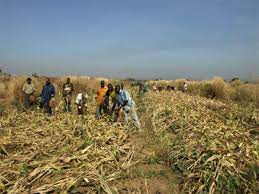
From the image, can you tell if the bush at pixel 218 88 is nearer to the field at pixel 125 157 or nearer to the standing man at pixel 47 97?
the standing man at pixel 47 97

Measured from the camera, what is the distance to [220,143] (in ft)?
24.1

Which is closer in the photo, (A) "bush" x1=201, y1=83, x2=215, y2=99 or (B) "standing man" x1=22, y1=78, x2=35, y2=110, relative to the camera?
(B) "standing man" x1=22, y1=78, x2=35, y2=110

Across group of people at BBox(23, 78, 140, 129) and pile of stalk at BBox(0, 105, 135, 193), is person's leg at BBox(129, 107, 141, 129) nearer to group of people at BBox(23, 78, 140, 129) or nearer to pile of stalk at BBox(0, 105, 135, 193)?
group of people at BBox(23, 78, 140, 129)

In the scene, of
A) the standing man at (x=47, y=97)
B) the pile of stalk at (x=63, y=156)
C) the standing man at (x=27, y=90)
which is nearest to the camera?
the pile of stalk at (x=63, y=156)

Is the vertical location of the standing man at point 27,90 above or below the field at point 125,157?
above

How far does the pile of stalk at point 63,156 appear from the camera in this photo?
586 centimetres

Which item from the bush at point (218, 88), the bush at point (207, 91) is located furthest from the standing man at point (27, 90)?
the bush at point (218, 88)

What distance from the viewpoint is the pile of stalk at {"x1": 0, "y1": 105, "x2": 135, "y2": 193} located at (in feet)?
19.2

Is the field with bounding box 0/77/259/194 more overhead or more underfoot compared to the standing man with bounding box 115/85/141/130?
more underfoot

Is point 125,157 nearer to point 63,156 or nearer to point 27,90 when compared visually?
point 63,156

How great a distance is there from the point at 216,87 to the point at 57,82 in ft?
34.3

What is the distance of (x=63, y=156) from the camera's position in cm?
709

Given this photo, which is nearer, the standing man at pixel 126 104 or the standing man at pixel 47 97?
the standing man at pixel 126 104

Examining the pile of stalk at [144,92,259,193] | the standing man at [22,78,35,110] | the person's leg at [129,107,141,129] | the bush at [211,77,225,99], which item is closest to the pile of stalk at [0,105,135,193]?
the person's leg at [129,107,141,129]
